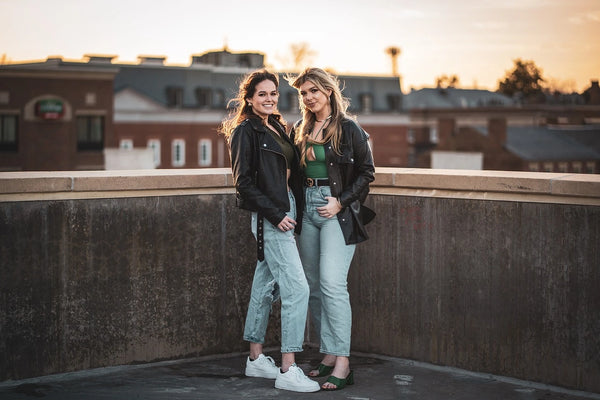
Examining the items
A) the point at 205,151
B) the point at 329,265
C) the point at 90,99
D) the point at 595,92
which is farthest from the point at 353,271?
the point at 595,92

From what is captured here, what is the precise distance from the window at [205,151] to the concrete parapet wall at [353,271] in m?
61.1

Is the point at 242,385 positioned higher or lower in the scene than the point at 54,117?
lower

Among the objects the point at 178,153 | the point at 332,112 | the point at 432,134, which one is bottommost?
the point at 332,112

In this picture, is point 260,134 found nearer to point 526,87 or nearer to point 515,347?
point 515,347

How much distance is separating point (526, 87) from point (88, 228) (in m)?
111

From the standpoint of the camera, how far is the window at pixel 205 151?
2618 inches

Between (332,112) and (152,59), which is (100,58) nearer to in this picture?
(152,59)

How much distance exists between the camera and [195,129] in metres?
67.6

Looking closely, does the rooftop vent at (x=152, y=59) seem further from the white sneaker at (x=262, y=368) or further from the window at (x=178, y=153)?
the white sneaker at (x=262, y=368)

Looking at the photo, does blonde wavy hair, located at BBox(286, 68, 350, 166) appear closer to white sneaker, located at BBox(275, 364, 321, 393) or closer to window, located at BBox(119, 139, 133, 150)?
white sneaker, located at BBox(275, 364, 321, 393)

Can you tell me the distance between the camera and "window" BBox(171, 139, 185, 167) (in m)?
64.7

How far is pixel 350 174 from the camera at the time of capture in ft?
16.9

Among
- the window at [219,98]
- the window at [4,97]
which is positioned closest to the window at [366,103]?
the window at [219,98]

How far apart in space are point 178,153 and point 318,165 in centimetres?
6106
